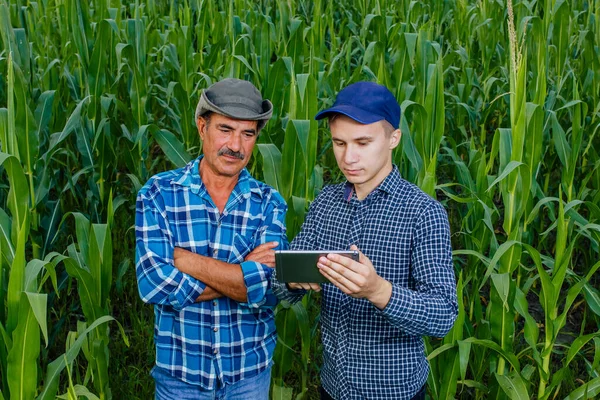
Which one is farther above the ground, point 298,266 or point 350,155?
point 350,155

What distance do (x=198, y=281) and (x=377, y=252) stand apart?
1.70ft

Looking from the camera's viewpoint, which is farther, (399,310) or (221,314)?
(221,314)

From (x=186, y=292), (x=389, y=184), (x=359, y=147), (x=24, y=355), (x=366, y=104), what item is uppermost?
(x=366, y=104)

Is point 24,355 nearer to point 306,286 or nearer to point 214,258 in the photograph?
point 214,258

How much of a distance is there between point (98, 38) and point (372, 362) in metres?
2.43

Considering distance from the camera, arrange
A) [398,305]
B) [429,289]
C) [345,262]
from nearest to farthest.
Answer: [345,262] < [398,305] < [429,289]

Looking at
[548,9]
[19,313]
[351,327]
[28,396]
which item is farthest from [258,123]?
[548,9]

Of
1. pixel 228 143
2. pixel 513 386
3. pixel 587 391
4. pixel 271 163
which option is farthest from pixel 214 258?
pixel 587 391

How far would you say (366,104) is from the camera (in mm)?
1888

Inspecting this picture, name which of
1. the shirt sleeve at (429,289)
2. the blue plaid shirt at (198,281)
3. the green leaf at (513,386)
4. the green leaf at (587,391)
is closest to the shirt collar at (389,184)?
the shirt sleeve at (429,289)

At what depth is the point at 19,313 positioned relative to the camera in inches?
81.7

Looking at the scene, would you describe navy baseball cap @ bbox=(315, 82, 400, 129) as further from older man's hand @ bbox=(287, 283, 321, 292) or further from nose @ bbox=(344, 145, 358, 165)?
older man's hand @ bbox=(287, 283, 321, 292)

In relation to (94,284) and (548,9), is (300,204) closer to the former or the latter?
(94,284)

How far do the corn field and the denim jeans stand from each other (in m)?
0.25
